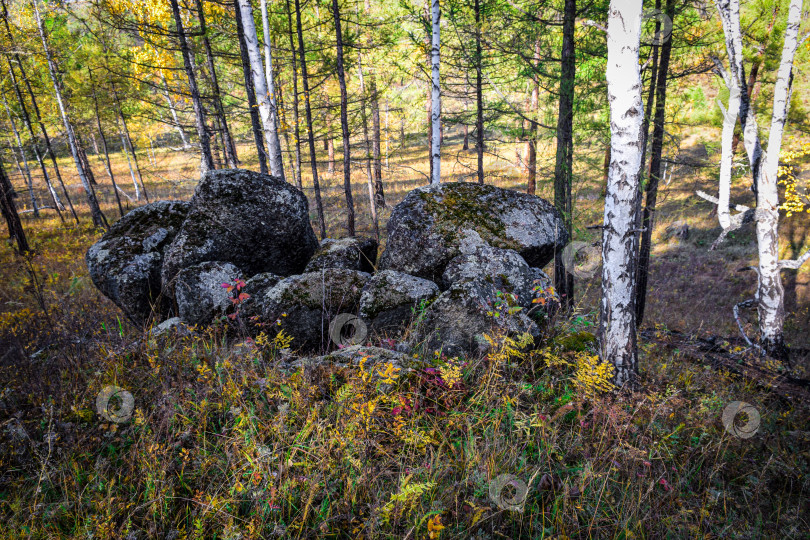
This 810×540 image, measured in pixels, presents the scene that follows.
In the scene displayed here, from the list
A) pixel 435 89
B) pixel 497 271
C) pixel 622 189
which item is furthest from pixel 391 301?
pixel 435 89

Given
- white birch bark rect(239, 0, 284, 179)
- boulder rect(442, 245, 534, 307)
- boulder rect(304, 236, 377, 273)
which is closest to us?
boulder rect(442, 245, 534, 307)

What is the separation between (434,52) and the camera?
400 inches

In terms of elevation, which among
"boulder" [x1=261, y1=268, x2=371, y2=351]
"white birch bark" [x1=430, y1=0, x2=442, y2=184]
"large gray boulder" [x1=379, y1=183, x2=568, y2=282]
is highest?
"white birch bark" [x1=430, y1=0, x2=442, y2=184]

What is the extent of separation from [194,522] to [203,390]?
1240 mm

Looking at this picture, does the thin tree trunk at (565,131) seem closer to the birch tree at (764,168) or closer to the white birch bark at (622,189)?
the birch tree at (764,168)

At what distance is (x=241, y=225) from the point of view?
708 cm

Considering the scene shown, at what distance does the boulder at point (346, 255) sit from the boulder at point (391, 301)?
5.12 feet

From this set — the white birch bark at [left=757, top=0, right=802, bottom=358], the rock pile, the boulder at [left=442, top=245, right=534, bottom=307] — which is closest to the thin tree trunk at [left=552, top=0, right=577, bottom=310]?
→ the rock pile

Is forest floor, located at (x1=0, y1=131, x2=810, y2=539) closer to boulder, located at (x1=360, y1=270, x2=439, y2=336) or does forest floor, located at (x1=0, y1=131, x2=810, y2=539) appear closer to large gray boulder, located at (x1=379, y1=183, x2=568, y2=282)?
boulder, located at (x1=360, y1=270, x2=439, y2=336)

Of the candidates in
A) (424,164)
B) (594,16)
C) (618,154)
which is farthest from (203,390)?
(424,164)

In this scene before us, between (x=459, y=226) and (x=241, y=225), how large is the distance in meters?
4.17

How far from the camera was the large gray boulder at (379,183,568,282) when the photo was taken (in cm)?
659

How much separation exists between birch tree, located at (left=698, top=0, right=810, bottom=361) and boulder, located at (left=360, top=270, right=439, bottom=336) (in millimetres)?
5916

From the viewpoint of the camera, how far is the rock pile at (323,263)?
17.4 ft
